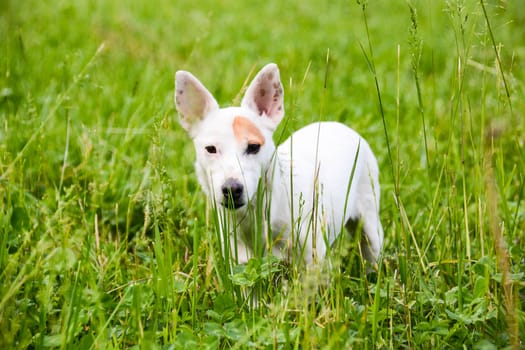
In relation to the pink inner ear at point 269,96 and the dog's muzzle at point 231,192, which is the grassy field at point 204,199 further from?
the dog's muzzle at point 231,192

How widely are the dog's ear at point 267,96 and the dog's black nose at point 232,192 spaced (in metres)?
0.56

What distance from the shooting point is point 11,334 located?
227 cm

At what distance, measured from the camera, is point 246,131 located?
308 centimetres

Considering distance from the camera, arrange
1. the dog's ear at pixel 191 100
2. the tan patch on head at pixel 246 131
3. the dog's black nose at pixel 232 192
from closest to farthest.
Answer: the dog's black nose at pixel 232 192 < the tan patch on head at pixel 246 131 < the dog's ear at pixel 191 100

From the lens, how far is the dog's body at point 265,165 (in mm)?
2955

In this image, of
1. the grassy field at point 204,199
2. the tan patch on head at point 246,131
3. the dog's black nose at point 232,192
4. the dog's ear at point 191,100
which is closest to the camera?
the grassy field at point 204,199

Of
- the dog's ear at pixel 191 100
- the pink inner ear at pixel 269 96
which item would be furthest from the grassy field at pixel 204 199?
the dog's ear at pixel 191 100

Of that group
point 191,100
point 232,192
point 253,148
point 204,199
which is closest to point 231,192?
point 232,192

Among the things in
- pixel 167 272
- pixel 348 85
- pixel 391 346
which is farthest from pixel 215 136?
pixel 348 85

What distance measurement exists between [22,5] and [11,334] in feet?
19.8

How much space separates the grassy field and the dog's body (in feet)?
0.47

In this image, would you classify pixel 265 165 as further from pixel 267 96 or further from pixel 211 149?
pixel 267 96

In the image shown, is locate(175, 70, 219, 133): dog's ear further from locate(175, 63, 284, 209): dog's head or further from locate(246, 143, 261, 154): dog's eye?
locate(246, 143, 261, 154): dog's eye

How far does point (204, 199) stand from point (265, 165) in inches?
43.3
